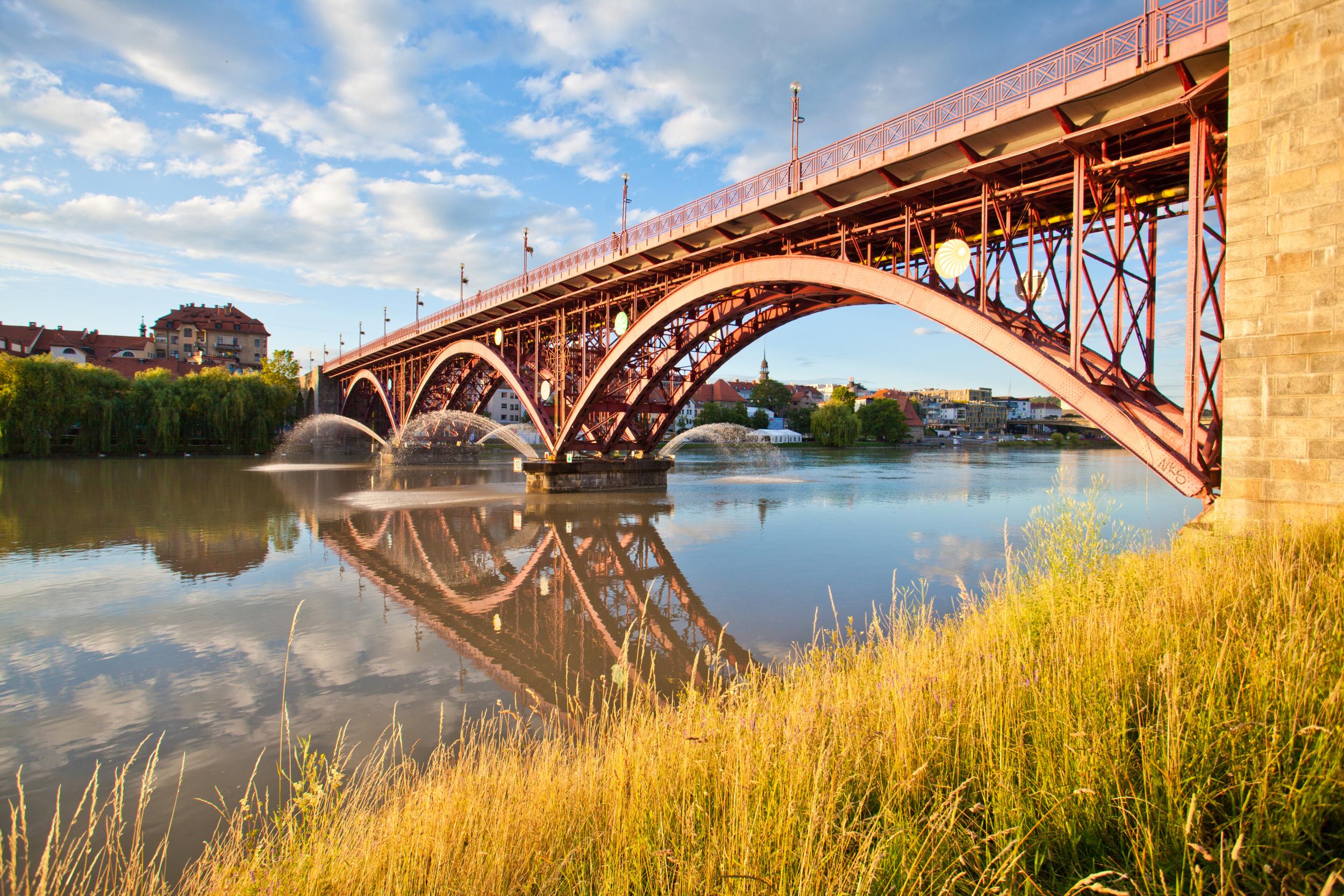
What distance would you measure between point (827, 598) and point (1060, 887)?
298 inches

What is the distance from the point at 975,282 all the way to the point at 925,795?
12.0m

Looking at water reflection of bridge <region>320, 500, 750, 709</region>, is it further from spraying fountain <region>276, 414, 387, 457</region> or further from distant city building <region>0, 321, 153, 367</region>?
distant city building <region>0, 321, 153, 367</region>

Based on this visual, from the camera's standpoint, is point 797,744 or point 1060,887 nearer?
point 1060,887

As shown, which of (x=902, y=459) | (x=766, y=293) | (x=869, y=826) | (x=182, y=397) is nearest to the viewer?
(x=869, y=826)

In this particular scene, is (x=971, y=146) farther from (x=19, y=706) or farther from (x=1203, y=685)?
(x=19, y=706)

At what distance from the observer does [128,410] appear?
45.4m

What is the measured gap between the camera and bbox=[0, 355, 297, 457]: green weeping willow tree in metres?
39.6

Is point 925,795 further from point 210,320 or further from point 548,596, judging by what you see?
point 210,320

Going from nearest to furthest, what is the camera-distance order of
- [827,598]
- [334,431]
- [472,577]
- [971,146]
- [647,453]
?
[827,598] < [472,577] < [971,146] < [647,453] < [334,431]

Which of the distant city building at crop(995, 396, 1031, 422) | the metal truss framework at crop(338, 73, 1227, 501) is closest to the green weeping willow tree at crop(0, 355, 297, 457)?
the metal truss framework at crop(338, 73, 1227, 501)

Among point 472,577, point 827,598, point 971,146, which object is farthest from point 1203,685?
point 971,146

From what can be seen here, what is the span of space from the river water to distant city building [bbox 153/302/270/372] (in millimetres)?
83866

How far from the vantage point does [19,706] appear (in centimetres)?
592

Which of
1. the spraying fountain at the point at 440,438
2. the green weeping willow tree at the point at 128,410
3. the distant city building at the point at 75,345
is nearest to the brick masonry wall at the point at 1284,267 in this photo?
the spraying fountain at the point at 440,438
